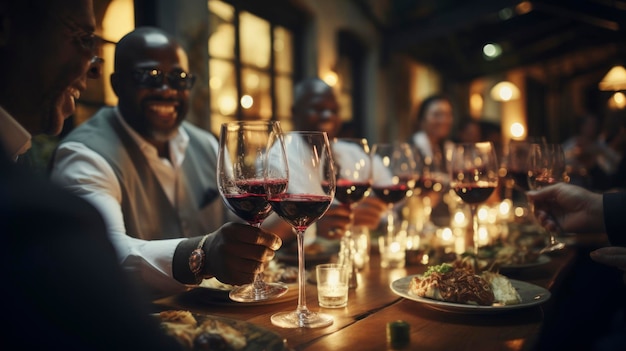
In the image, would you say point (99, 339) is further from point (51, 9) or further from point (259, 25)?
point (259, 25)

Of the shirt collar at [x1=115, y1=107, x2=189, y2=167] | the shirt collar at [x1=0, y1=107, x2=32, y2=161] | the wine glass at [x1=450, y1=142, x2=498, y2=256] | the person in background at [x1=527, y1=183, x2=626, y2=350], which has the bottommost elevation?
the person in background at [x1=527, y1=183, x2=626, y2=350]

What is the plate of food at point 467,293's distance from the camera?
1198 mm

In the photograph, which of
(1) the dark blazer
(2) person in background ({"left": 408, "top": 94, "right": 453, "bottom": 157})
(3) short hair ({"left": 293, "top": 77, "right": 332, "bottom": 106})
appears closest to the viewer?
(1) the dark blazer

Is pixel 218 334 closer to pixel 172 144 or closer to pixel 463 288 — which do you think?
pixel 463 288

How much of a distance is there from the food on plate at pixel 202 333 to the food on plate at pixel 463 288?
52 centimetres

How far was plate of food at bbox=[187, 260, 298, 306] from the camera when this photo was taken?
136cm

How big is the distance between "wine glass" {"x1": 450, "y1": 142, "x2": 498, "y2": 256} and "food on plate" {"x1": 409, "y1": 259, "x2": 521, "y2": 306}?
1.27ft

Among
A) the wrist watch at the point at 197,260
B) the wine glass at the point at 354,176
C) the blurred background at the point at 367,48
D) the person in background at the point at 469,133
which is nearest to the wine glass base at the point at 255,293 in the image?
the wrist watch at the point at 197,260

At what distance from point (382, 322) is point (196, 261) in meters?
0.48

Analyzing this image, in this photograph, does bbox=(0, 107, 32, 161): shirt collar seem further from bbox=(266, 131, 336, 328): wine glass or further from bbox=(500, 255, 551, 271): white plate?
bbox=(500, 255, 551, 271): white plate

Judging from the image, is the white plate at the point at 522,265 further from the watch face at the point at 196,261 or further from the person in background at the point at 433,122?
the person in background at the point at 433,122

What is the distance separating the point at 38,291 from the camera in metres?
0.61

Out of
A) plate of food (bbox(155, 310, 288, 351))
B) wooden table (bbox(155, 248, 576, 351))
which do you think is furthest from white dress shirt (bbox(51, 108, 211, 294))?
plate of food (bbox(155, 310, 288, 351))

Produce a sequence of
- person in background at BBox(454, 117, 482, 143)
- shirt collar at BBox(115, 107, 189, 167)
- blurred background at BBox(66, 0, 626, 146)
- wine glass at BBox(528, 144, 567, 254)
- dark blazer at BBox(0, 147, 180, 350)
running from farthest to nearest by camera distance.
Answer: person in background at BBox(454, 117, 482, 143) < blurred background at BBox(66, 0, 626, 146) < shirt collar at BBox(115, 107, 189, 167) < wine glass at BBox(528, 144, 567, 254) < dark blazer at BBox(0, 147, 180, 350)
